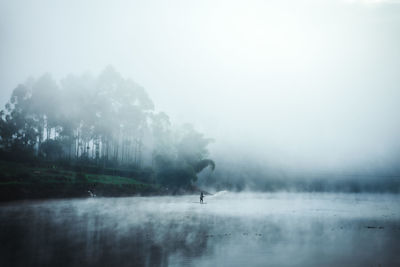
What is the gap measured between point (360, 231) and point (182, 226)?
38.4 ft

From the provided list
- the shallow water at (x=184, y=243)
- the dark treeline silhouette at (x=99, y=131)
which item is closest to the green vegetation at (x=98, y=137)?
the dark treeline silhouette at (x=99, y=131)

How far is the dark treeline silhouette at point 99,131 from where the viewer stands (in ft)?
254

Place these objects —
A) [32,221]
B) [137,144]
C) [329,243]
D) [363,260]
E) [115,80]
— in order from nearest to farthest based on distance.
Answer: [363,260] < [329,243] < [32,221] < [115,80] < [137,144]

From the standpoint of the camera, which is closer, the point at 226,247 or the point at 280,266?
the point at 280,266

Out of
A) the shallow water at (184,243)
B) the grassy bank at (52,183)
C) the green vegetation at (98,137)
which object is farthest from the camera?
the green vegetation at (98,137)

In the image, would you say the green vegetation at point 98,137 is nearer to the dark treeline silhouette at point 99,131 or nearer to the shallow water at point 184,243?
the dark treeline silhouette at point 99,131

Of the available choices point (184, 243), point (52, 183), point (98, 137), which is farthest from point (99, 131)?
point (184, 243)

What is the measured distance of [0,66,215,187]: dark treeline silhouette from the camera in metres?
77.6

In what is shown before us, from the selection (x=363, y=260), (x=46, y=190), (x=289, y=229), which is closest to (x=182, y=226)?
(x=289, y=229)

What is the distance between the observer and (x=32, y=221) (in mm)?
27766

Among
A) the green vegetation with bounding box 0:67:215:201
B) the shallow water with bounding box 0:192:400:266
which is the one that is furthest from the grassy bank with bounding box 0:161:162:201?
the shallow water with bounding box 0:192:400:266

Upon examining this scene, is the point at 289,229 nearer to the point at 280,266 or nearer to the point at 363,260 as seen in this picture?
the point at 363,260

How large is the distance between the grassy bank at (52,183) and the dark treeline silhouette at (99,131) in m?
6.07

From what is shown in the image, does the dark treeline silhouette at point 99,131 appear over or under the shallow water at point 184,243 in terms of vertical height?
over
